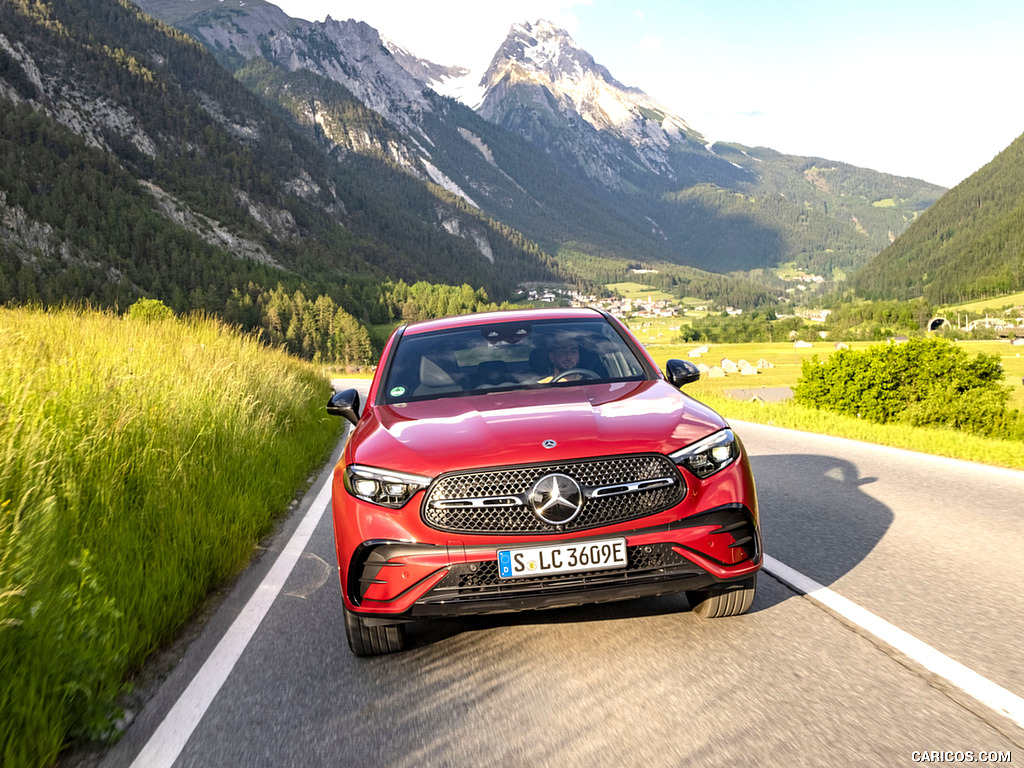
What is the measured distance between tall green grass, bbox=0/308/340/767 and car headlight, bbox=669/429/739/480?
8.09ft

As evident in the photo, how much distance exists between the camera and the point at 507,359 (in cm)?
505

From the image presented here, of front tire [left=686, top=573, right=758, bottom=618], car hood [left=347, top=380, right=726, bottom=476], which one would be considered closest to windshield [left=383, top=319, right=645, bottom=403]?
car hood [left=347, top=380, right=726, bottom=476]

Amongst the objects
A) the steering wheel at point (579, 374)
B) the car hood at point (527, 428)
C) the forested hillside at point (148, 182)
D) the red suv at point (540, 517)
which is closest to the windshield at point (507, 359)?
the steering wheel at point (579, 374)

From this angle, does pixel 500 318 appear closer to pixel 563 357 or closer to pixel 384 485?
pixel 563 357

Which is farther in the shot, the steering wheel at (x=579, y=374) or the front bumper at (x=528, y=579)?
the steering wheel at (x=579, y=374)

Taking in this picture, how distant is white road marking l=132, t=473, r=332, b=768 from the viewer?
2.84 meters

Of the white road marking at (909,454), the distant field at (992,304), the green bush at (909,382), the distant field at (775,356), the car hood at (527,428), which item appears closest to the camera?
the car hood at (527,428)

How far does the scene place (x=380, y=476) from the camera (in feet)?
11.8

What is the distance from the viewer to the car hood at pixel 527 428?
348cm

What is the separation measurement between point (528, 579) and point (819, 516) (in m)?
3.61

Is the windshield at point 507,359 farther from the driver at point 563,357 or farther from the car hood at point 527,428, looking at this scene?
the car hood at point 527,428

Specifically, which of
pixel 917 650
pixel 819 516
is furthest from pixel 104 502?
pixel 819 516

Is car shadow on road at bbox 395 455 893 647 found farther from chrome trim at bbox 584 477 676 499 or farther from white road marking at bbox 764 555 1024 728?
chrome trim at bbox 584 477 676 499

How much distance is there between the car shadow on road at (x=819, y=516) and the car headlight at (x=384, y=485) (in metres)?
2.40
